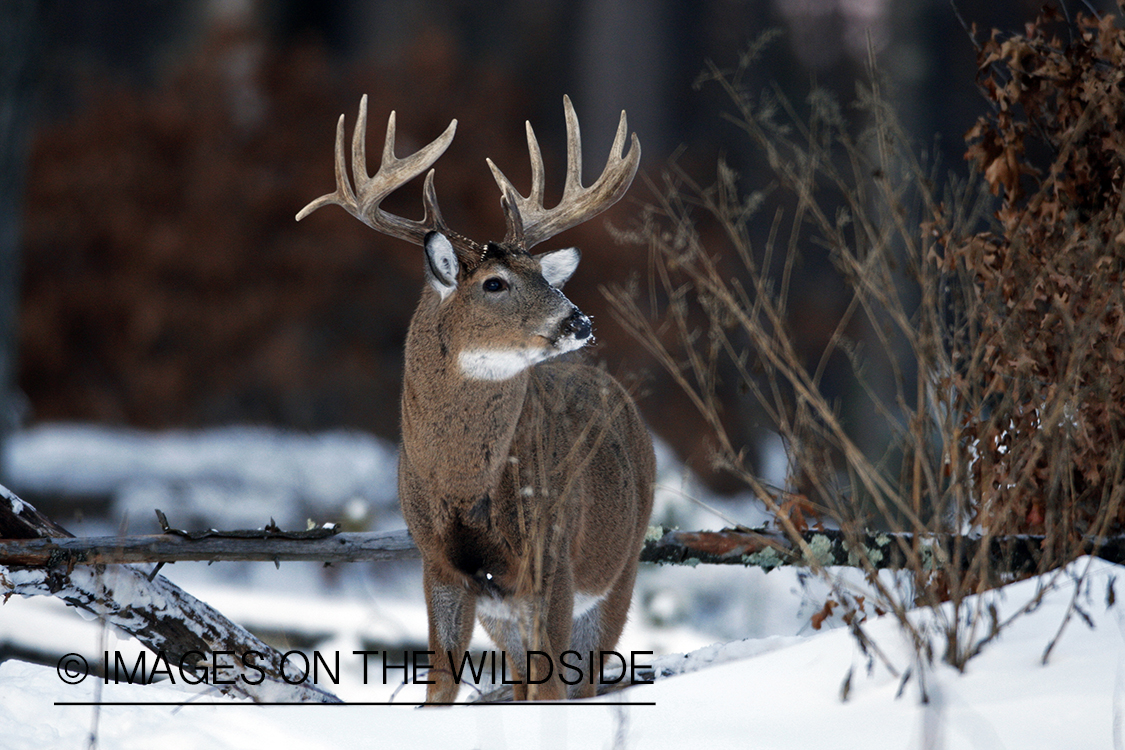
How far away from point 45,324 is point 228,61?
298 cm

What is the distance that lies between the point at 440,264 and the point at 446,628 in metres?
1.32

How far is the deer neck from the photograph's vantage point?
421 centimetres

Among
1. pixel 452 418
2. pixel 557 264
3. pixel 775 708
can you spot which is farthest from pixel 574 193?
pixel 775 708

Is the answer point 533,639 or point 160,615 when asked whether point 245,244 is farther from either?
point 533,639

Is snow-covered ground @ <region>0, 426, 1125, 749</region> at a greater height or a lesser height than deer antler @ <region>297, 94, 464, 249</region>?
lesser

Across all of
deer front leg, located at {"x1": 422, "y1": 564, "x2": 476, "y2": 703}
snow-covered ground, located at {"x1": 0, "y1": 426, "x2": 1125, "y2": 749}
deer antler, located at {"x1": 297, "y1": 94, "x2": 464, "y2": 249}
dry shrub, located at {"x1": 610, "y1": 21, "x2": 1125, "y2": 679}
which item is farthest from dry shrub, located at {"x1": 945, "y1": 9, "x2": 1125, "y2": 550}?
deer antler, located at {"x1": 297, "y1": 94, "x2": 464, "y2": 249}

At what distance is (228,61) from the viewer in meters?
11.1

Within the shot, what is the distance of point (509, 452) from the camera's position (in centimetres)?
430

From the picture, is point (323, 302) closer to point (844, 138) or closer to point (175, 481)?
point (175, 481)

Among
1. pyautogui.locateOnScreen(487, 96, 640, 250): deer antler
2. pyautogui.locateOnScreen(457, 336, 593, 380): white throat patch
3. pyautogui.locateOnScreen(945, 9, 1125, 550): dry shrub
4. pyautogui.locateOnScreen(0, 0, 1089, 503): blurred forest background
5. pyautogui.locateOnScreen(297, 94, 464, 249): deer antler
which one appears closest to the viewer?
pyautogui.locateOnScreen(945, 9, 1125, 550): dry shrub

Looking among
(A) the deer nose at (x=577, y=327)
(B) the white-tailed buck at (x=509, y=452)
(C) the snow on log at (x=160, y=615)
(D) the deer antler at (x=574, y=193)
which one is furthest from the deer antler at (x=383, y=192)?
(C) the snow on log at (x=160, y=615)

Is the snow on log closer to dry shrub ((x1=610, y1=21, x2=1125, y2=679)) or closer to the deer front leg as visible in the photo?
the deer front leg

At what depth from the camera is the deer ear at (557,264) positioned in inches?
182

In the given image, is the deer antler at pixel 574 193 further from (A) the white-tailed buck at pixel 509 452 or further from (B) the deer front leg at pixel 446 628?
(B) the deer front leg at pixel 446 628
